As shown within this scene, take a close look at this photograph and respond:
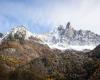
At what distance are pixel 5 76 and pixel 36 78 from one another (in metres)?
15.4

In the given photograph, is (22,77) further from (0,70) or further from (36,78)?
(0,70)

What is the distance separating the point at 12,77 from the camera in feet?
508

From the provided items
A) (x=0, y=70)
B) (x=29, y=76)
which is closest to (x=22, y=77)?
(x=29, y=76)

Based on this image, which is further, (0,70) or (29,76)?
(0,70)

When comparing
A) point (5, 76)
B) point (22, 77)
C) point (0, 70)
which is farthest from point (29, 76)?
point (0, 70)

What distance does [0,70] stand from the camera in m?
170

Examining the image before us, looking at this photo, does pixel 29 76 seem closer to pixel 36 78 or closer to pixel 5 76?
pixel 36 78

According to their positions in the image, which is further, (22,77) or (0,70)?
(0,70)

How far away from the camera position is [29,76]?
152250mm

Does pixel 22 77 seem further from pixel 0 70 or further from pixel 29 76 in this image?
pixel 0 70

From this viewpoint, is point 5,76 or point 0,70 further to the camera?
point 0,70

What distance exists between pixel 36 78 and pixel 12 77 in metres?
11.1

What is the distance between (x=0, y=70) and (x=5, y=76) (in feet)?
41.6

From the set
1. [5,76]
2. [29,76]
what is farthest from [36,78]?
[5,76]
